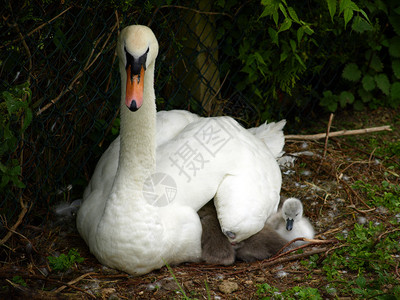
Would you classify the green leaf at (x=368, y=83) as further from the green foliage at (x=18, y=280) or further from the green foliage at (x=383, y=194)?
the green foliage at (x=18, y=280)

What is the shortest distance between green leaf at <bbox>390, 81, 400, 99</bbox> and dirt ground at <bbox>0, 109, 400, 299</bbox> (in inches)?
45.1

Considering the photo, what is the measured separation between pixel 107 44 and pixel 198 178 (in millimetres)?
1618

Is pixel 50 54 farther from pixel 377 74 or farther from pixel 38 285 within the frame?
pixel 377 74

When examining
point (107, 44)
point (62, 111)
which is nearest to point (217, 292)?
point (62, 111)

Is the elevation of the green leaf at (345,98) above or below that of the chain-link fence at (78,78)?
below

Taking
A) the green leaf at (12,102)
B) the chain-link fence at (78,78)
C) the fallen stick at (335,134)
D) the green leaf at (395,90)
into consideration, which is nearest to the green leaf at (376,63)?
the green leaf at (395,90)

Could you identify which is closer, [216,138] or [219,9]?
[216,138]

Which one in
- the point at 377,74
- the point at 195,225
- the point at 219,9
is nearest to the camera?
the point at 195,225

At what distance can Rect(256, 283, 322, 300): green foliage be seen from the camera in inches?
146

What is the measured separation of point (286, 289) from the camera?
3.91 m

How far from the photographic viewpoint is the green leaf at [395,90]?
21.8 ft

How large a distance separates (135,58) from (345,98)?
377 cm

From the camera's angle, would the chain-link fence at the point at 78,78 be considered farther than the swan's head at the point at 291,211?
No

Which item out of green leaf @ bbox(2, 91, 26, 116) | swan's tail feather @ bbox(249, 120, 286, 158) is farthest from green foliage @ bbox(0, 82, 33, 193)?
swan's tail feather @ bbox(249, 120, 286, 158)
